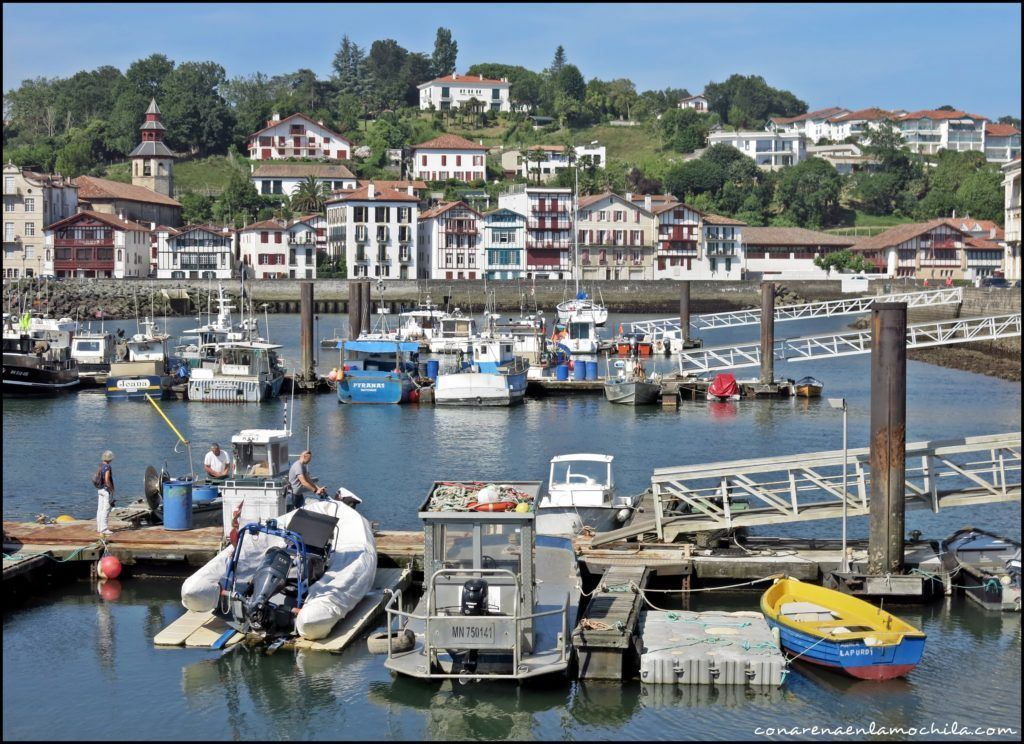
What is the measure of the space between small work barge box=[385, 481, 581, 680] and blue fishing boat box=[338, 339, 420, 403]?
33.6 metres

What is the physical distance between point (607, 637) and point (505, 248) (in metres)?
112

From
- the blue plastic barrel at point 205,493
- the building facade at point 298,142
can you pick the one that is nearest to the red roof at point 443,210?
the building facade at point 298,142

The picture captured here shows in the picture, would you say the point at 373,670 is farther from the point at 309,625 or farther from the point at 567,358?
the point at 567,358

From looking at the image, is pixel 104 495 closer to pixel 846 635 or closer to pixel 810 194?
pixel 846 635

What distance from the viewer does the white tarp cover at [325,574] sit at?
771 inches

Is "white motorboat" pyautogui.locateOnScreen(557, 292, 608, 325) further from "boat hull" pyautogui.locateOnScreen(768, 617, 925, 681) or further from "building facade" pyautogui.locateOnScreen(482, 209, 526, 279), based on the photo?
"boat hull" pyautogui.locateOnScreen(768, 617, 925, 681)

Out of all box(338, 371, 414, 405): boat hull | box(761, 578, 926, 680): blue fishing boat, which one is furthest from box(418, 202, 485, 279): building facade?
box(761, 578, 926, 680): blue fishing boat

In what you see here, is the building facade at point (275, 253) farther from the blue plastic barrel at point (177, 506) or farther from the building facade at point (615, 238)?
the blue plastic barrel at point (177, 506)

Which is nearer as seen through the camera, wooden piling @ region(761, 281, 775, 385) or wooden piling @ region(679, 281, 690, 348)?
wooden piling @ region(761, 281, 775, 385)

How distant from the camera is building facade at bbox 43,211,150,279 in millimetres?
125625

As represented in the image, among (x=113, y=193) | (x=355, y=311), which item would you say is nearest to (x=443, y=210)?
(x=113, y=193)

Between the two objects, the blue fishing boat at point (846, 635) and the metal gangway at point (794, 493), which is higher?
the metal gangway at point (794, 493)

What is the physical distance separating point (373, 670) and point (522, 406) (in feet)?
109

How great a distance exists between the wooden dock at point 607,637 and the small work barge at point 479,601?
257 millimetres
